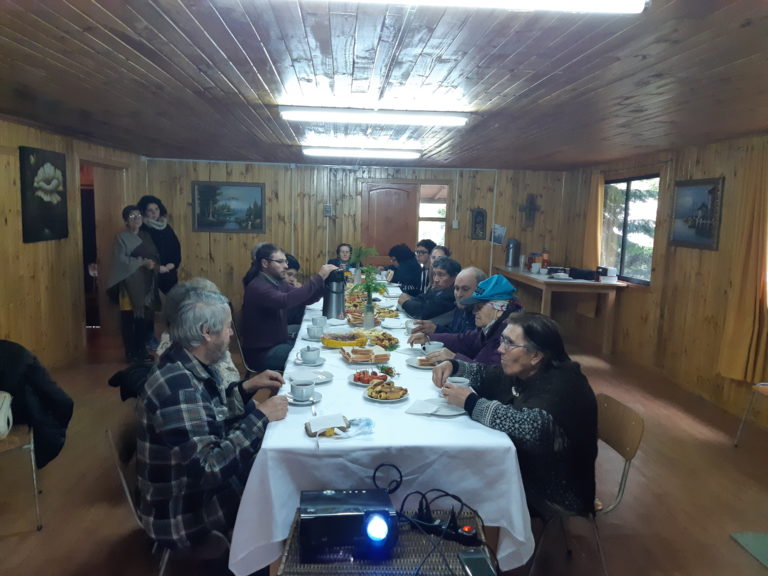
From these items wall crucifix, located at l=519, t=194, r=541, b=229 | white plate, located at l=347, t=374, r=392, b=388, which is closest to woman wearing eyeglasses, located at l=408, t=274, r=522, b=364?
white plate, located at l=347, t=374, r=392, b=388

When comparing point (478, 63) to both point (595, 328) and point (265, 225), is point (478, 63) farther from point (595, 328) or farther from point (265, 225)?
point (265, 225)

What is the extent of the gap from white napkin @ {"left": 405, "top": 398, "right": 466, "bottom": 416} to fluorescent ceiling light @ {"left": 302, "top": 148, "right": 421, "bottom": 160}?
4027 mm

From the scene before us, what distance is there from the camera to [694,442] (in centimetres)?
389

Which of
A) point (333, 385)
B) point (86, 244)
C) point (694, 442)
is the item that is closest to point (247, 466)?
point (333, 385)

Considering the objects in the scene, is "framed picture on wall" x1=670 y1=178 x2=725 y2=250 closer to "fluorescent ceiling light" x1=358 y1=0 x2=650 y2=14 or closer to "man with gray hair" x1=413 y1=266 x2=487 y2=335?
"man with gray hair" x1=413 y1=266 x2=487 y2=335

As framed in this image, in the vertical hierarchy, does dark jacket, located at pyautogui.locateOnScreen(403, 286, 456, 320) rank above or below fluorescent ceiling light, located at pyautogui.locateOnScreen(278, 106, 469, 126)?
below

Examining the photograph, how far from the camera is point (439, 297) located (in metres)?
4.21

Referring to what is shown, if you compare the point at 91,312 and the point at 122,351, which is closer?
the point at 122,351

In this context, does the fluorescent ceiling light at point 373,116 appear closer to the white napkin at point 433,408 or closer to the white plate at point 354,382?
the white plate at point 354,382

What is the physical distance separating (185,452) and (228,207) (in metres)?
6.48

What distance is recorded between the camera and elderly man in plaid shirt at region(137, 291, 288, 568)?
1701 mm

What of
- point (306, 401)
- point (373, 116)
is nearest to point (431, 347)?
point (306, 401)

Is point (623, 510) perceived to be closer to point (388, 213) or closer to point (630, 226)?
point (630, 226)

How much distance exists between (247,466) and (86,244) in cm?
621
